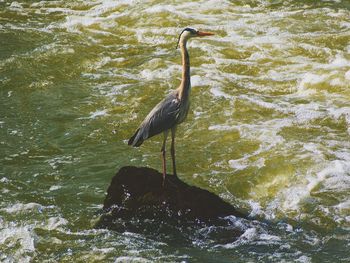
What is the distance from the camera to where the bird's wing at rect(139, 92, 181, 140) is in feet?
22.3

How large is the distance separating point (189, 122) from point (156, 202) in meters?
3.25

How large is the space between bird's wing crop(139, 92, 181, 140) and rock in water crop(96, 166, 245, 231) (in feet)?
1.50

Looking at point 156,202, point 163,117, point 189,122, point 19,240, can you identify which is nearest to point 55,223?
point 19,240

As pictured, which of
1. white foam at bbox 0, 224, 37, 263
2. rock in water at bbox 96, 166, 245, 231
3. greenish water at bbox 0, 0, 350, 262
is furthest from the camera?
rock in water at bbox 96, 166, 245, 231

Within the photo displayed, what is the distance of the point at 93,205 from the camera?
23.9ft

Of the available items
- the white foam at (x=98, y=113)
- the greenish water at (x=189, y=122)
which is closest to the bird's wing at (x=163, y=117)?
the greenish water at (x=189, y=122)

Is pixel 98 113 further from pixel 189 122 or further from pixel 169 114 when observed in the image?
pixel 169 114

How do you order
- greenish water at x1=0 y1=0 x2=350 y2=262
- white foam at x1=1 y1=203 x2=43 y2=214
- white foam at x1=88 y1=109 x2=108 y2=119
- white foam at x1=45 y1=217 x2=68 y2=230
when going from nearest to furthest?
1. greenish water at x1=0 y1=0 x2=350 y2=262
2. white foam at x1=45 y1=217 x2=68 y2=230
3. white foam at x1=1 y1=203 x2=43 y2=214
4. white foam at x1=88 y1=109 x2=108 y2=119

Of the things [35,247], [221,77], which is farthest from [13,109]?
[35,247]

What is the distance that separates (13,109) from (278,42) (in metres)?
5.46

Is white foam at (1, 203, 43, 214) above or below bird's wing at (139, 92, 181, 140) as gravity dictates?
below

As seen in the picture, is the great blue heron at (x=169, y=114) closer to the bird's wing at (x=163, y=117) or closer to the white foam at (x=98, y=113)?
the bird's wing at (x=163, y=117)

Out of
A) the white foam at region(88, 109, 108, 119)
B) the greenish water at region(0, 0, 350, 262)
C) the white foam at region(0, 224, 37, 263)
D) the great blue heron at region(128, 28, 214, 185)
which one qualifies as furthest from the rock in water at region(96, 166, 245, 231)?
the white foam at region(88, 109, 108, 119)

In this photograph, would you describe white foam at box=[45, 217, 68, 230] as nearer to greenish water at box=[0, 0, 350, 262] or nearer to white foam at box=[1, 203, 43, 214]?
greenish water at box=[0, 0, 350, 262]
